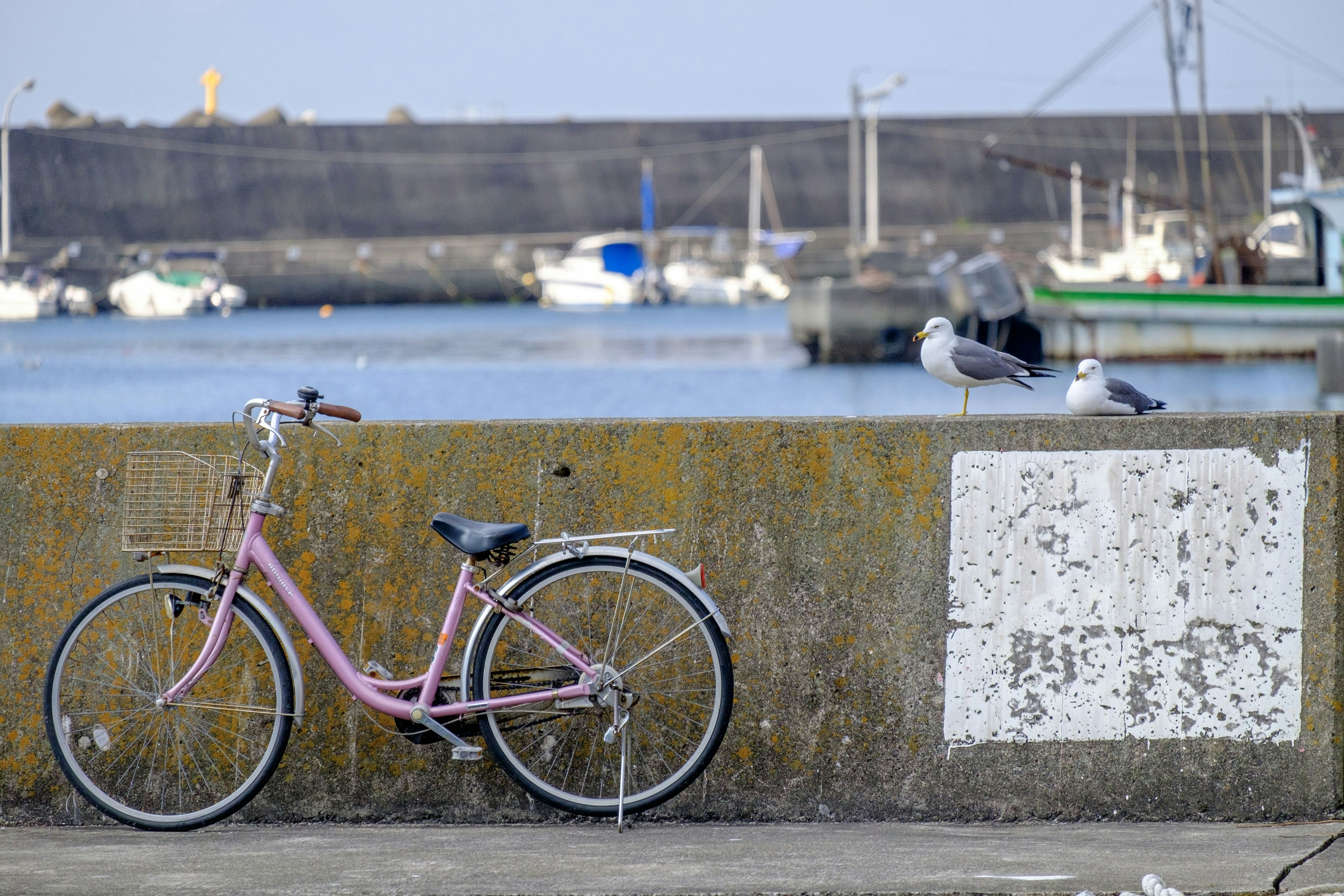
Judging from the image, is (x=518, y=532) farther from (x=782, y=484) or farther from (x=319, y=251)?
(x=319, y=251)

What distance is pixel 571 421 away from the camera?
3.88 meters

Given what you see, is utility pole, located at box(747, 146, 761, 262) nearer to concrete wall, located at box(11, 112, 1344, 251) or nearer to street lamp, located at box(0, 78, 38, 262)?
concrete wall, located at box(11, 112, 1344, 251)

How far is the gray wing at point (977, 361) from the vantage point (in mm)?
5250

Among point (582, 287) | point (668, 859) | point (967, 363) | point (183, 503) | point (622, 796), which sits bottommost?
point (668, 859)

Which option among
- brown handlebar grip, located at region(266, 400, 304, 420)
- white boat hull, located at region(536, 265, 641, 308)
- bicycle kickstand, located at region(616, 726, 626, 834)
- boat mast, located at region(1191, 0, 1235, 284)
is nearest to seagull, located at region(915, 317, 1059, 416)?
bicycle kickstand, located at region(616, 726, 626, 834)

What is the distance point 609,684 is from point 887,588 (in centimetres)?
79

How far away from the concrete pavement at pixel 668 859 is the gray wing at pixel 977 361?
6.08ft

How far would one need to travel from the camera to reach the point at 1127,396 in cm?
414

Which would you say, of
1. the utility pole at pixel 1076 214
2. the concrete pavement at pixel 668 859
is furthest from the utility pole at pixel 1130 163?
the concrete pavement at pixel 668 859

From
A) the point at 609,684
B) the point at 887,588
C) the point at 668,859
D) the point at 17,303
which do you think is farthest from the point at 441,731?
the point at 17,303

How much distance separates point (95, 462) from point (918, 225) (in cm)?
7420

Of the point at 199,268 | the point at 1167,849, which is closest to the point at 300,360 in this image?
the point at 199,268

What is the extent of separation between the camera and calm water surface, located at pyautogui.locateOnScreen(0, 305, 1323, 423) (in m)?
30.2

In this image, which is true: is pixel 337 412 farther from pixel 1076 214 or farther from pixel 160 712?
pixel 1076 214
